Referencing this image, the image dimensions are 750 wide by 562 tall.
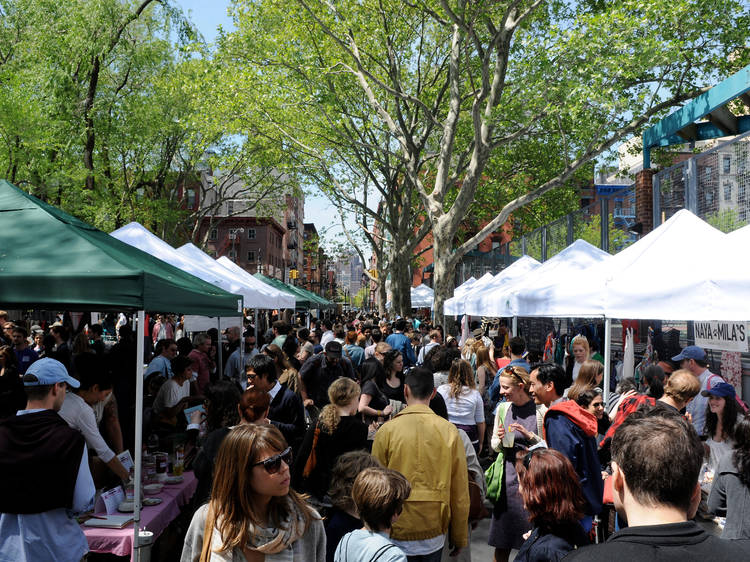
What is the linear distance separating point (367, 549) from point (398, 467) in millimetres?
1064

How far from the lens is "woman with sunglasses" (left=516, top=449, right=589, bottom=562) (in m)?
3.17

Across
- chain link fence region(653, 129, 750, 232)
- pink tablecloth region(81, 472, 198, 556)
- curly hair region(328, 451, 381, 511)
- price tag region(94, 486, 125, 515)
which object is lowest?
pink tablecloth region(81, 472, 198, 556)

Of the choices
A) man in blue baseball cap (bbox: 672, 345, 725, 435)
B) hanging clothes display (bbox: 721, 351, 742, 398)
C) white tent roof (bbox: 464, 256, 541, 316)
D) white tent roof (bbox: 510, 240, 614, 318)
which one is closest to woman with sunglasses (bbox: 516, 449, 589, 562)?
white tent roof (bbox: 510, 240, 614, 318)

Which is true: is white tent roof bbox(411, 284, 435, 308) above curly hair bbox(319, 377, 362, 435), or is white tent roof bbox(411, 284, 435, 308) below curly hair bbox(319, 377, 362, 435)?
above

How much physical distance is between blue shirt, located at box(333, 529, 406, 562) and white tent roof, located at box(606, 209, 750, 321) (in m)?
3.48

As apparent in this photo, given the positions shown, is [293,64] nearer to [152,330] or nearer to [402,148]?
[402,148]

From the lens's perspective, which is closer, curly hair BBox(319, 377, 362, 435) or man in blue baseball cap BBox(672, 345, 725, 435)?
curly hair BBox(319, 377, 362, 435)

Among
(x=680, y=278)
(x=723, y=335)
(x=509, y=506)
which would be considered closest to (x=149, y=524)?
(x=509, y=506)

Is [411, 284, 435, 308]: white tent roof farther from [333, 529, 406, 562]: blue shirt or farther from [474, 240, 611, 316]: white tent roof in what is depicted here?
[333, 529, 406, 562]: blue shirt

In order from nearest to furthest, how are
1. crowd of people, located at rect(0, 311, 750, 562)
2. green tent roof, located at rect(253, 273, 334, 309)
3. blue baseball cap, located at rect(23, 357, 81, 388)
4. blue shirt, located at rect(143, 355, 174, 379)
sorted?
crowd of people, located at rect(0, 311, 750, 562)
blue baseball cap, located at rect(23, 357, 81, 388)
blue shirt, located at rect(143, 355, 174, 379)
green tent roof, located at rect(253, 273, 334, 309)

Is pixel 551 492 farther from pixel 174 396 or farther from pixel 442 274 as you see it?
pixel 442 274

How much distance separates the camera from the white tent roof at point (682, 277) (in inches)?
200

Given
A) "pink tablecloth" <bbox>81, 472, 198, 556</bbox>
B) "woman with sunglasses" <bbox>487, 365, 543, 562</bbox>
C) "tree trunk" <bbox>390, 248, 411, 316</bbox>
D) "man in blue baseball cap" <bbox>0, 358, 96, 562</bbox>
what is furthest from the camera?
"tree trunk" <bbox>390, 248, 411, 316</bbox>

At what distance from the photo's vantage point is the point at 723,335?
7.70 meters
